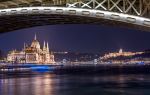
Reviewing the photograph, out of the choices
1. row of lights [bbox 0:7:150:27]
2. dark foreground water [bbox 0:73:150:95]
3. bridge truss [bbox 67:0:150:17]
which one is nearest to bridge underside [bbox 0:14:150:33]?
bridge truss [bbox 67:0:150:17]

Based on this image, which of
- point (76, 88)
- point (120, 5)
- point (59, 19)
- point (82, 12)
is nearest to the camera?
point (82, 12)

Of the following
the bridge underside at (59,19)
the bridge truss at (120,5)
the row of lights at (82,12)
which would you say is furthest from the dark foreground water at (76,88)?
the bridge truss at (120,5)

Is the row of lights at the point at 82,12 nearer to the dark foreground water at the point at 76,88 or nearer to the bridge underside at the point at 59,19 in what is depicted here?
the bridge underside at the point at 59,19

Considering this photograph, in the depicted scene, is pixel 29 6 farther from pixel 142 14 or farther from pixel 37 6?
pixel 142 14

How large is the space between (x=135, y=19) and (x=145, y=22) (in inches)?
40.5

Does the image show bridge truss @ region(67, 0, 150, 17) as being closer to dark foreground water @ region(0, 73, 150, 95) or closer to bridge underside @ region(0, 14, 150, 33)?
bridge underside @ region(0, 14, 150, 33)

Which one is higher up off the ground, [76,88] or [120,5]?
[120,5]

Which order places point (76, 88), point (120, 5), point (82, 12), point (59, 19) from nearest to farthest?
1. point (82, 12)
2. point (120, 5)
3. point (76, 88)
4. point (59, 19)

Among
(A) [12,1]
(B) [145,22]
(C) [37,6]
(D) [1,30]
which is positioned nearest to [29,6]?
(C) [37,6]

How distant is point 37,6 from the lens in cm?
4703

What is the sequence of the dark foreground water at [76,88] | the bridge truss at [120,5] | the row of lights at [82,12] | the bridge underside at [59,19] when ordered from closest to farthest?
the row of lights at [82,12], the bridge truss at [120,5], the dark foreground water at [76,88], the bridge underside at [59,19]

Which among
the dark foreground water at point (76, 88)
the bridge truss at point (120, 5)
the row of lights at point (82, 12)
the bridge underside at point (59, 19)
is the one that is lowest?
the dark foreground water at point (76, 88)

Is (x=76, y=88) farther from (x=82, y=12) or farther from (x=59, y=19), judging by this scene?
(x=59, y=19)

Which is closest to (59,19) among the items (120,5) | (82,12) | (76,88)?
(76,88)
